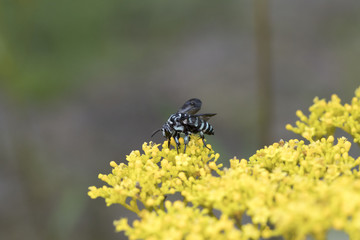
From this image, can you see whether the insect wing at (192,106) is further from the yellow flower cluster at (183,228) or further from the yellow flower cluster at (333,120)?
the yellow flower cluster at (183,228)

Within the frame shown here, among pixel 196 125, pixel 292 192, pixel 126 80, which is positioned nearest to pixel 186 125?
pixel 196 125

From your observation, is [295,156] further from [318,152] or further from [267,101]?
[267,101]

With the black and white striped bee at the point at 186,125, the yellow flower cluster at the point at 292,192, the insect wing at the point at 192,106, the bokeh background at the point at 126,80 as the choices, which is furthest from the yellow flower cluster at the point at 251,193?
the bokeh background at the point at 126,80

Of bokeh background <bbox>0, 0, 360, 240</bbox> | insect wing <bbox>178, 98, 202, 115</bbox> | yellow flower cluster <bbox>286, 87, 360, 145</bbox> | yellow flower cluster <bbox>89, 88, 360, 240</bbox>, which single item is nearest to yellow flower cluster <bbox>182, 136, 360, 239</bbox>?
yellow flower cluster <bbox>89, 88, 360, 240</bbox>

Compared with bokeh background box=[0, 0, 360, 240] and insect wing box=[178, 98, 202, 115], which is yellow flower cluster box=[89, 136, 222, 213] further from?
bokeh background box=[0, 0, 360, 240]

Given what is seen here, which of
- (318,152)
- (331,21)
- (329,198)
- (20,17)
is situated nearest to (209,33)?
(331,21)

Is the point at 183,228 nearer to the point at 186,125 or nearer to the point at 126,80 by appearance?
the point at 186,125
